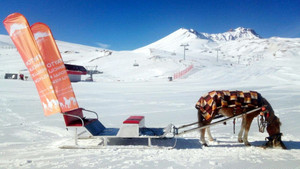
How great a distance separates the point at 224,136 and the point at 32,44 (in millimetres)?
6006

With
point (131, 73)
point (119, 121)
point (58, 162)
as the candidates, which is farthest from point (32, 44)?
point (131, 73)

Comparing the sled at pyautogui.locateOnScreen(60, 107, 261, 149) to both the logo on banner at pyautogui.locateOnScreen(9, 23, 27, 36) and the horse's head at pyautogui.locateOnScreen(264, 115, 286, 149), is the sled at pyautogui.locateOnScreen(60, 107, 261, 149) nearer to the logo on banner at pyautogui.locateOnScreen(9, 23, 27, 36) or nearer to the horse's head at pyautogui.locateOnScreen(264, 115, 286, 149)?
the horse's head at pyautogui.locateOnScreen(264, 115, 286, 149)

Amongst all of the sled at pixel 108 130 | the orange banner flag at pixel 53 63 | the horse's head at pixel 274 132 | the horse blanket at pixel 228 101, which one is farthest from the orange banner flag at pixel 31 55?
the horse's head at pixel 274 132

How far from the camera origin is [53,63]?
5.99m

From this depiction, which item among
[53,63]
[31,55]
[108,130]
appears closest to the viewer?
[31,55]

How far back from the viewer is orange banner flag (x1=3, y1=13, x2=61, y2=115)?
5465mm

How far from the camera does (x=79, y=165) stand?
15.1 ft


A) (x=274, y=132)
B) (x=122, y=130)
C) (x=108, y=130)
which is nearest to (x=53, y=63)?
(x=108, y=130)

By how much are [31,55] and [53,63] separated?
56cm

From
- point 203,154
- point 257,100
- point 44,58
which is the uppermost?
point 44,58

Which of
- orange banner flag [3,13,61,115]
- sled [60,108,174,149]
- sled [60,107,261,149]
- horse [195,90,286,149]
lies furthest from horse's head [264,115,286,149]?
orange banner flag [3,13,61,115]

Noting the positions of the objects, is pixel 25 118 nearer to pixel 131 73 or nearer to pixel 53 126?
pixel 53 126

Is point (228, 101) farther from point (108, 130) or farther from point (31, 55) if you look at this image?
point (31, 55)

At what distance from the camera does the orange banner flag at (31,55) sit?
17.9 feet
